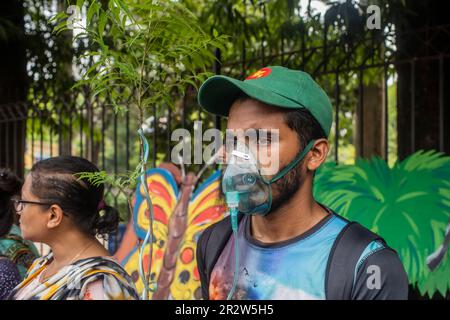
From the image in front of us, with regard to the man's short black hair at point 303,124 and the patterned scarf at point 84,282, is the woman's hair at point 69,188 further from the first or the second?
the man's short black hair at point 303,124

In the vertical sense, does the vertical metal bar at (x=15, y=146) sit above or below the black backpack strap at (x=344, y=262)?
above

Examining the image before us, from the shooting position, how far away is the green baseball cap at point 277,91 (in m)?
1.81

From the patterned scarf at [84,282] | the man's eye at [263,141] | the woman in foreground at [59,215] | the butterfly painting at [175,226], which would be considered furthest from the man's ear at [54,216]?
the butterfly painting at [175,226]

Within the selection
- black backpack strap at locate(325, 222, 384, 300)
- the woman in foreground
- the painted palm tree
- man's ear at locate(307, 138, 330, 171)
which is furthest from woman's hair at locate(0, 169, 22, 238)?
the painted palm tree

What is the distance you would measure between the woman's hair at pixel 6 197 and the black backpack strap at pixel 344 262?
83.3 inches

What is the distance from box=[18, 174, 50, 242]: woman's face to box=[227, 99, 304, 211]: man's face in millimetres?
925

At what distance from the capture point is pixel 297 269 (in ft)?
5.77

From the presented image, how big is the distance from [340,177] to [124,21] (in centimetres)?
303

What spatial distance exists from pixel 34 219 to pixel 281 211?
1.04 m

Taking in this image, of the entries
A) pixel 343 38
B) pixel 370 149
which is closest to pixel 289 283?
pixel 343 38

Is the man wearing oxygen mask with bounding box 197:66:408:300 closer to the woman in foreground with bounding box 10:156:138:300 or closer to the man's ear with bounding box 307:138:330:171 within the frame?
the man's ear with bounding box 307:138:330:171

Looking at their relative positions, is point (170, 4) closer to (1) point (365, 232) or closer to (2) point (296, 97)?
(2) point (296, 97)

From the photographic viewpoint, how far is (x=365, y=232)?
1.74 m

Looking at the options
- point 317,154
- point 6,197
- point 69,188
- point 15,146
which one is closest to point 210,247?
point 317,154
